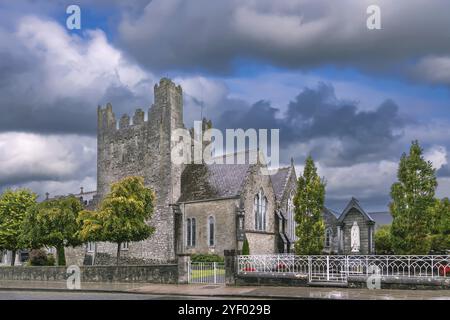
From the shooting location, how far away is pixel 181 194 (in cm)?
5009

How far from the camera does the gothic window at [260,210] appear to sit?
48.9 m

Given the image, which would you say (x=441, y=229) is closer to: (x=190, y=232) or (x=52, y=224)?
(x=190, y=232)

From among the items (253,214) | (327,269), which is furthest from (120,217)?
(327,269)

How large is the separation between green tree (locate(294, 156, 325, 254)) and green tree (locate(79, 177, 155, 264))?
1252 cm

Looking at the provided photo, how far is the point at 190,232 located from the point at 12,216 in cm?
1552

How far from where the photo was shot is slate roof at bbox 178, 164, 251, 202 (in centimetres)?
4725

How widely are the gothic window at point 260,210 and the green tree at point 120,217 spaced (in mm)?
11956

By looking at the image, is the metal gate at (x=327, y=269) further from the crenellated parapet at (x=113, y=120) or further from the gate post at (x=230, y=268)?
the crenellated parapet at (x=113, y=120)

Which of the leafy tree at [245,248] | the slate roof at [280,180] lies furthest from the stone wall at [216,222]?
the slate roof at [280,180]

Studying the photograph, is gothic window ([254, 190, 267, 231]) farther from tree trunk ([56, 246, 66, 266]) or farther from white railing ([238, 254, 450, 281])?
white railing ([238, 254, 450, 281])

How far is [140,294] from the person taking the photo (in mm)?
27125

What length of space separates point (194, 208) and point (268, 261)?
1900cm

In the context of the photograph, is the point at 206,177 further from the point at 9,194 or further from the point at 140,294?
the point at 140,294
